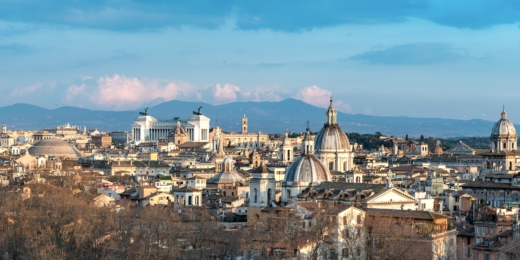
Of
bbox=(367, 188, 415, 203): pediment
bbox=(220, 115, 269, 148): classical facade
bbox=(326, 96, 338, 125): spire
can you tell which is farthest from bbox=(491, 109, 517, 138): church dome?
bbox=(220, 115, 269, 148): classical facade

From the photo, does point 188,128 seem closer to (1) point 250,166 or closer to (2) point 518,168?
(1) point 250,166

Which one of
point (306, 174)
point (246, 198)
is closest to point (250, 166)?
point (246, 198)

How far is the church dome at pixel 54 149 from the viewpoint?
12938cm

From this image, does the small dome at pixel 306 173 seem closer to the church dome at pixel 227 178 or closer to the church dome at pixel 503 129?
the church dome at pixel 227 178

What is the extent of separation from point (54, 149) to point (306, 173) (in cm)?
7992

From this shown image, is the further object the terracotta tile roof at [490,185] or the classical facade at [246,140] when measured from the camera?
the classical facade at [246,140]

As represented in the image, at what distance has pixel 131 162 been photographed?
337 ft

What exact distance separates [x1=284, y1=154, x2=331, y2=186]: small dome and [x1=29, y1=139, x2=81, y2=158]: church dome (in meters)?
72.5

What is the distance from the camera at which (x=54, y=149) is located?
132 metres

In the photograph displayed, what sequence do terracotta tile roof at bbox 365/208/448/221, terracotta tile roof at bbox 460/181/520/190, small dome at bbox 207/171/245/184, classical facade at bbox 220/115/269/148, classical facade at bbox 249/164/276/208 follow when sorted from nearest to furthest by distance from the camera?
terracotta tile roof at bbox 365/208/448/221 < classical facade at bbox 249/164/276/208 < terracotta tile roof at bbox 460/181/520/190 < small dome at bbox 207/171/245/184 < classical facade at bbox 220/115/269/148

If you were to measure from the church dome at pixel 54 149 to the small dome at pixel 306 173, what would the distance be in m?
72.5

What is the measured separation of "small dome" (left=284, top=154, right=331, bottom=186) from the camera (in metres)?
56.6

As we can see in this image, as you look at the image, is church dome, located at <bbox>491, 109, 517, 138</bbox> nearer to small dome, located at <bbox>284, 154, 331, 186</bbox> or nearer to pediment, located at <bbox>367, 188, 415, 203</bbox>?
small dome, located at <bbox>284, 154, 331, 186</bbox>

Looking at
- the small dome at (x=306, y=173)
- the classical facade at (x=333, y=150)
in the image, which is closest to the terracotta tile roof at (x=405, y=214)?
the small dome at (x=306, y=173)
